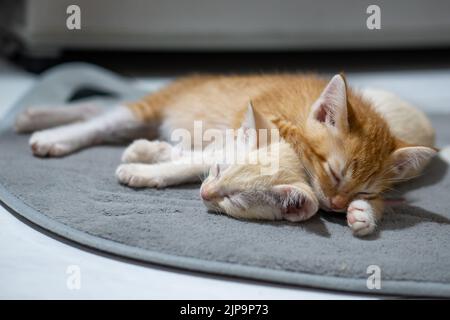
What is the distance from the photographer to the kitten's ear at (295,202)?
Result: 1.24 m

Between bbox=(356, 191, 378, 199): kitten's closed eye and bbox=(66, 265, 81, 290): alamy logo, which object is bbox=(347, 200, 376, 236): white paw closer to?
bbox=(356, 191, 378, 199): kitten's closed eye

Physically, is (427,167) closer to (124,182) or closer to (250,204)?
(250,204)

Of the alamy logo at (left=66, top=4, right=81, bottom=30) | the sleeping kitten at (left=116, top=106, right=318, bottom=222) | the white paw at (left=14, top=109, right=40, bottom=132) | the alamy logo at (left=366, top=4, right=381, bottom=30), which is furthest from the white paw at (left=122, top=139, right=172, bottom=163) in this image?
the alamy logo at (left=366, top=4, right=381, bottom=30)

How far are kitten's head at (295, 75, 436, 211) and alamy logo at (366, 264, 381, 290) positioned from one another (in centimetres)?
20

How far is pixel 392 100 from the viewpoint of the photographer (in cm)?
177

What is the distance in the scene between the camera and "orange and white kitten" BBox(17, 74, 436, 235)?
4.24 feet

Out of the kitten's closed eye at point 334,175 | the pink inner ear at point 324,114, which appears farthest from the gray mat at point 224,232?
the pink inner ear at point 324,114

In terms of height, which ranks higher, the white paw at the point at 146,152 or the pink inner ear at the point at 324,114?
the pink inner ear at the point at 324,114

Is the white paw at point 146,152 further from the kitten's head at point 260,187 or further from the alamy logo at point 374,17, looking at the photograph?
the alamy logo at point 374,17

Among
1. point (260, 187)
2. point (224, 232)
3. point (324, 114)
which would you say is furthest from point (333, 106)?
point (224, 232)

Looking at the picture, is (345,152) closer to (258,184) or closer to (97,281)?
(258,184)

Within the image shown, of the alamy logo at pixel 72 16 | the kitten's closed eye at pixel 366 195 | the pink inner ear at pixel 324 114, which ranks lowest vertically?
the kitten's closed eye at pixel 366 195
